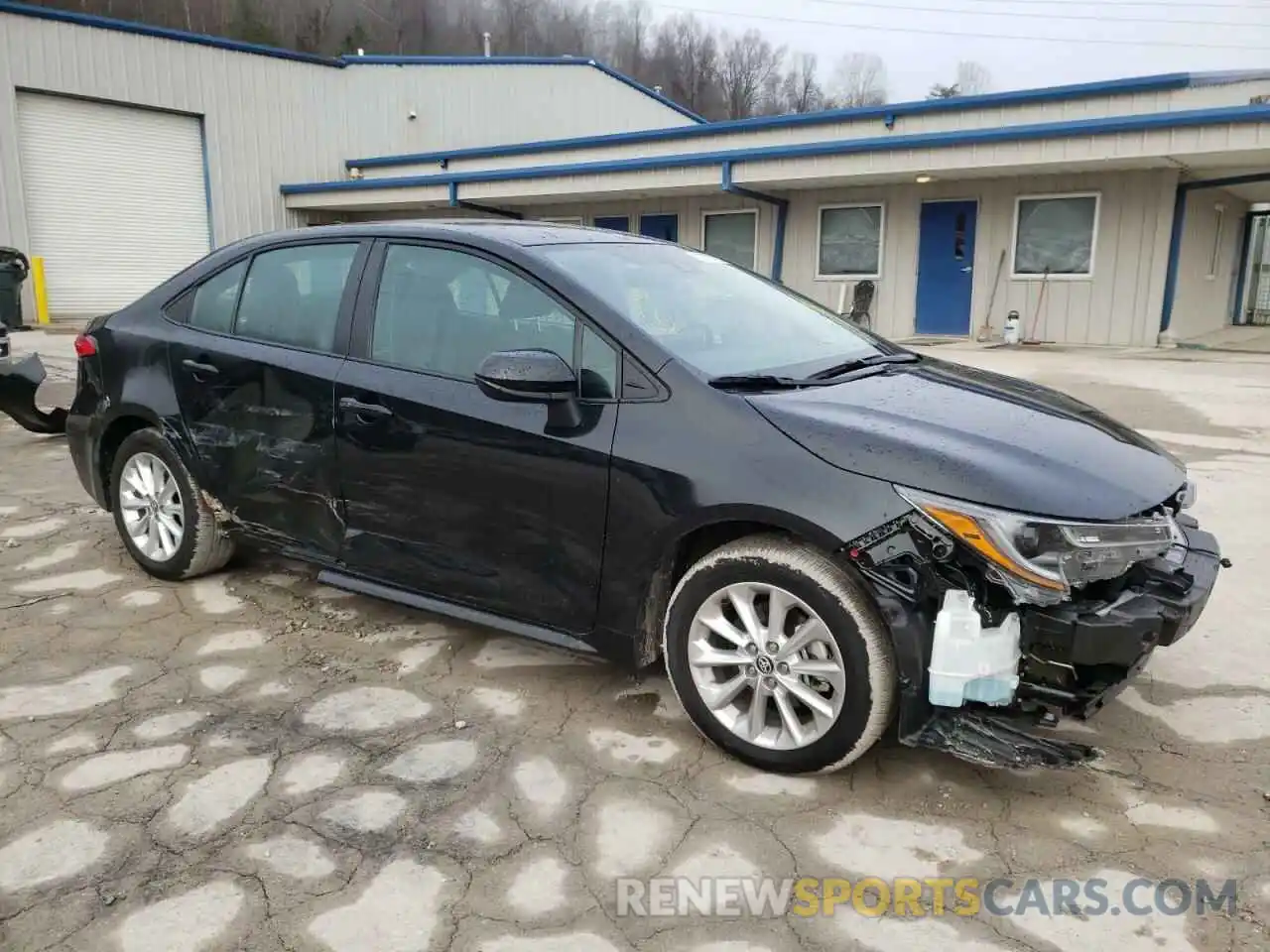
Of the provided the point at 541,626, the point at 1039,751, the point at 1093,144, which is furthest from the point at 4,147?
the point at 1039,751

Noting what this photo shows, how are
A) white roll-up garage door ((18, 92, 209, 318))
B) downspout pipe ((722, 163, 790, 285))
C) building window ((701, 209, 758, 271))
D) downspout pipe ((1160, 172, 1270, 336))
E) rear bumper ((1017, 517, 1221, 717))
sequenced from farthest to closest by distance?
white roll-up garage door ((18, 92, 209, 318)), building window ((701, 209, 758, 271)), downspout pipe ((722, 163, 790, 285)), downspout pipe ((1160, 172, 1270, 336)), rear bumper ((1017, 517, 1221, 717))

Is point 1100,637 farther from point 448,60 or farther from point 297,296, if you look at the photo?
point 448,60

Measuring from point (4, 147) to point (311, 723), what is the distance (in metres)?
19.6

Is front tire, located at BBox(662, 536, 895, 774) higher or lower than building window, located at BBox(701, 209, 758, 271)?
lower

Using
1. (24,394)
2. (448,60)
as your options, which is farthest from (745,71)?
(24,394)

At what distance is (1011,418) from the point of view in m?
2.84

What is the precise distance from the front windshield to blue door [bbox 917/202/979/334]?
1294 centimetres

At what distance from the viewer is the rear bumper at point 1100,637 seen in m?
2.35

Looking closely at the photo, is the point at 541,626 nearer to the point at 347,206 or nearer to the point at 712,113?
the point at 347,206

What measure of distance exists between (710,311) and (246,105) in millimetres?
22374

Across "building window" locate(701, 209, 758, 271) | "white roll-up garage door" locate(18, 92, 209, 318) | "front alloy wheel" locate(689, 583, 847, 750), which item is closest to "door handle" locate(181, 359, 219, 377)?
"front alloy wheel" locate(689, 583, 847, 750)

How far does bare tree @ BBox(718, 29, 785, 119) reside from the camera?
58.4 meters

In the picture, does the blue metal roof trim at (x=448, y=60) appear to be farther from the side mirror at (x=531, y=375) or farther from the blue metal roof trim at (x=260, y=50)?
the side mirror at (x=531, y=375)

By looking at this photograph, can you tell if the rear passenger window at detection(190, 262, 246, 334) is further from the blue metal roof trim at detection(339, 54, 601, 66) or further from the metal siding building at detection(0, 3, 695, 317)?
the blue metal roof trim at detection(339, 54, 601, 66)
